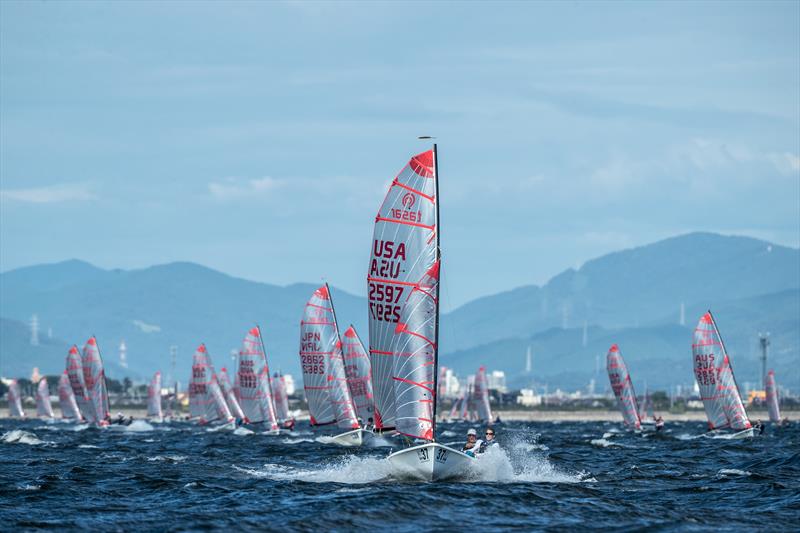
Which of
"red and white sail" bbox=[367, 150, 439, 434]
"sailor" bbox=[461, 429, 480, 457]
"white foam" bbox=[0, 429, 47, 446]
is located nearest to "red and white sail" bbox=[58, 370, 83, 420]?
"white foam" bbox=[0, 429, 47, 446]

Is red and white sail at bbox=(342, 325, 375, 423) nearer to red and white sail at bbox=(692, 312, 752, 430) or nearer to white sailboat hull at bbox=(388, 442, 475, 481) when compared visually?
red and white sail at bbox=(692, 312, 752, 430)

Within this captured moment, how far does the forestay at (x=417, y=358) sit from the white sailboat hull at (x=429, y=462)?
0.97 metres

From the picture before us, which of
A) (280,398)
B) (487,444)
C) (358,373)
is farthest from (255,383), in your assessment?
(487,444)

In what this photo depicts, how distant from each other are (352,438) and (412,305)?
1388 inches

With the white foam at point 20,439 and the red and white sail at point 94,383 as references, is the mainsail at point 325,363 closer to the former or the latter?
the white foam at point 20,439

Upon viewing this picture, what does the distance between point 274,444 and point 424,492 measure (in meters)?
41.7

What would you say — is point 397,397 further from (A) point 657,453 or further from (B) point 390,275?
(A) point 657,453

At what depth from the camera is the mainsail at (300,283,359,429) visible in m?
84.1

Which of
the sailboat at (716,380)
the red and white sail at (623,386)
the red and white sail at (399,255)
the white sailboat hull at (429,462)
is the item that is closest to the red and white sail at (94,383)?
the red and white sail at (623,386)

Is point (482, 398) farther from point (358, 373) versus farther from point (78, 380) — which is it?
point (358, 373)

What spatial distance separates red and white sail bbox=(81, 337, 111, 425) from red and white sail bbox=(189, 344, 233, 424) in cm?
975

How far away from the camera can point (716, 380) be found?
94875 mm

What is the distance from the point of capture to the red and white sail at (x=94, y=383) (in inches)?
4498

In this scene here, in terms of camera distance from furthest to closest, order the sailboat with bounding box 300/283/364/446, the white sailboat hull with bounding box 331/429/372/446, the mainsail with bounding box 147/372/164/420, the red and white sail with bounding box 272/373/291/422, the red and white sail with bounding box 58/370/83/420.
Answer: the mainsail with bounding box 147/372/164/420
the red and white sail with bounding box 58/370/83/420
the red and white sail with bounding box 272/373/291/422
the sailboat with bounding box 300/283/364/446
the white sailboat hull with bounding box 331/429/372/446
